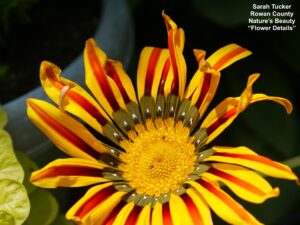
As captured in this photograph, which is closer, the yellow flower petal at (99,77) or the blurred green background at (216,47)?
the yellow flower petal at (99,77)

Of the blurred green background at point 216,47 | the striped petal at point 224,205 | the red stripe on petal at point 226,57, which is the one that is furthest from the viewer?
the blurred green background at point 216,47

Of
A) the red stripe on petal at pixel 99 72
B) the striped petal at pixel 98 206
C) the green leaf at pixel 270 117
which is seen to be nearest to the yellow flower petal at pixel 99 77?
the red stripe on petal at pixel 99 72

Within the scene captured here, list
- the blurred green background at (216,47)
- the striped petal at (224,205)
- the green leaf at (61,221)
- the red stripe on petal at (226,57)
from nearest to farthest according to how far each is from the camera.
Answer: the striped petal at (224,205)
the red stripe on petal at (226,57)
the green leaf at (61,221)
the blurred green background at (216,47)

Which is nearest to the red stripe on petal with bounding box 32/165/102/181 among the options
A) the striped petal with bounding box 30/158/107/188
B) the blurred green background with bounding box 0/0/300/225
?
the striped petal with bounding box 30/158/107/188

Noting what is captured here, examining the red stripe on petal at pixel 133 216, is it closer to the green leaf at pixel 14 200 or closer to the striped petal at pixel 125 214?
the striped petal at pixel 125 214

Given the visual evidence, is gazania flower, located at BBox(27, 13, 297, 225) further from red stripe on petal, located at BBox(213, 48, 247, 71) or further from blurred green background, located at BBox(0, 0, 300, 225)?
blurred green background, located at BBox(0, 0, 300, 225)

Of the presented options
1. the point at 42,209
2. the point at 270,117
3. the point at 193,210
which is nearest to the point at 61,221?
the point at 42,209

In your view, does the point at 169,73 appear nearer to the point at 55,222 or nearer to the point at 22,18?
the point at 55,222
